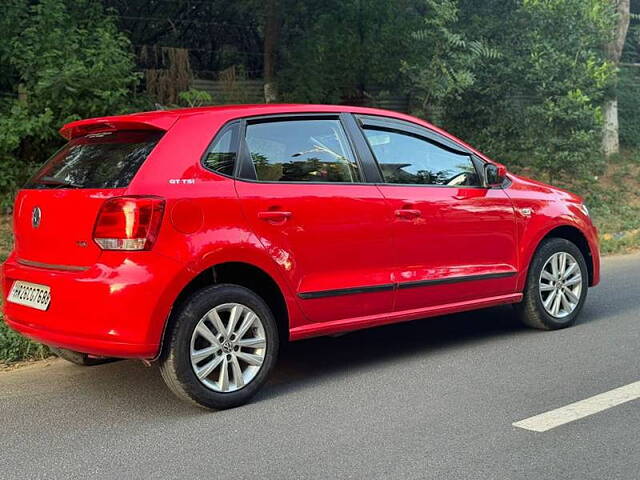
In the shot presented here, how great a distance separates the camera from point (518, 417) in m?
4.31

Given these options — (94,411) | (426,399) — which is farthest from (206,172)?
(426,399)

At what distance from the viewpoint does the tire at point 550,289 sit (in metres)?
6.23

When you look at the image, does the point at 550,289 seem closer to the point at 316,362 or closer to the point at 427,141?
the point at 427,141

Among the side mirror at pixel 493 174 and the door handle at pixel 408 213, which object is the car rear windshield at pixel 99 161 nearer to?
the door handle at pixel 408 213

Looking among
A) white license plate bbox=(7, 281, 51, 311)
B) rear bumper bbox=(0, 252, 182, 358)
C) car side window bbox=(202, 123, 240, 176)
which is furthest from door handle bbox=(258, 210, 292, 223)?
white license plate bbox=(7, 281, 51, 311)

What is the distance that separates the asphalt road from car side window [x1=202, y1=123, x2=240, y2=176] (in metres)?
1.39

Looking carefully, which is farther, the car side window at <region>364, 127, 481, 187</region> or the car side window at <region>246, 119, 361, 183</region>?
the car side window at <region>364, 127, 481, 187</region>

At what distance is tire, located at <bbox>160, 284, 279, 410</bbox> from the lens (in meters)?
4.39

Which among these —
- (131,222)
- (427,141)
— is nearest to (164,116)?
(131,222)

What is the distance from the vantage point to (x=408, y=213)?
5328 millimetres

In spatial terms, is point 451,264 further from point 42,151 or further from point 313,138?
point 42,151

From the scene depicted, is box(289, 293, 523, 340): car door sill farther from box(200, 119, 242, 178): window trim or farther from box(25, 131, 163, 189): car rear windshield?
box(25, 131, 163, 189): car rear windshield

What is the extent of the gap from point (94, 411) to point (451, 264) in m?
2.57

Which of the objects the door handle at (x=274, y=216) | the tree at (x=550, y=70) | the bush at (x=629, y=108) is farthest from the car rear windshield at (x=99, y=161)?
the bush at (x=629, y=108)
